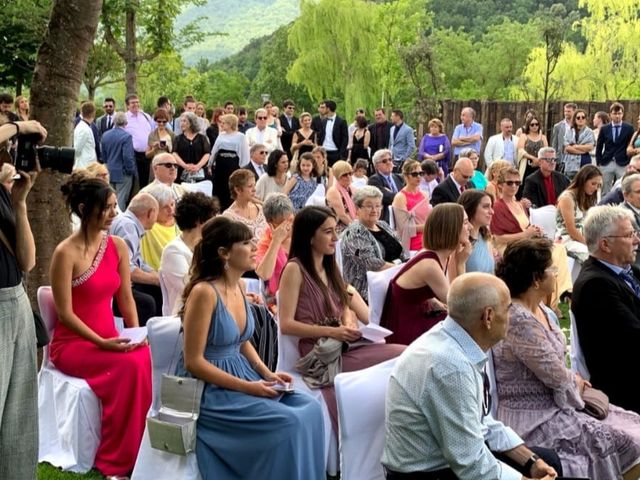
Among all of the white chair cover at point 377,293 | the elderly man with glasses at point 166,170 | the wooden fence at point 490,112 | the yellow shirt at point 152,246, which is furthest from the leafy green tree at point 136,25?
the white chair cover at point 377,293

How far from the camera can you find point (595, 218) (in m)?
5.62

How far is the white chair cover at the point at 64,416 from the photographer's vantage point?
5.42 metres

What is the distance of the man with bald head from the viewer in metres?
3.54

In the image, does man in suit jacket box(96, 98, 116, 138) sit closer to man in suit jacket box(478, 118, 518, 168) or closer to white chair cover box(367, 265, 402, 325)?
man in suit jacket box(478, 118, 518, 168)

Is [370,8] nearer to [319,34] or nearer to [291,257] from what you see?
[319,34]

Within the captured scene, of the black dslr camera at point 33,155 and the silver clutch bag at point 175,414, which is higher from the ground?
the black dslr camera at point 33,155

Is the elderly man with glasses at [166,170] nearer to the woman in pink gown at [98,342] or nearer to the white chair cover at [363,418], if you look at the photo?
the woman in pink gown at [98,342]

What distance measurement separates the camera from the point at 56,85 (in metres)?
6.16

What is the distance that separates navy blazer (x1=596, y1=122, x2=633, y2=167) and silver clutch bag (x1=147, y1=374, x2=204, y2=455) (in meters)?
13.2

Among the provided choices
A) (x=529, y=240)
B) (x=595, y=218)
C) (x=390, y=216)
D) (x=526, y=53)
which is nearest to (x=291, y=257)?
(x=529, y=240)

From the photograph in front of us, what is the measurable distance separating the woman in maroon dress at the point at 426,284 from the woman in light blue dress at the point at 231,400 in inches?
46.1

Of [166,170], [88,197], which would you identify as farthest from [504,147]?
[88,197]

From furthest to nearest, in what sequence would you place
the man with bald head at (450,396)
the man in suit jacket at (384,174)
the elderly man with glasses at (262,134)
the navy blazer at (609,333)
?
the elderly man with glasses at (262,134) < the man in suit jacket at (384,174) < the navy blazer at (609,333) < the man with bald head at (450,396)

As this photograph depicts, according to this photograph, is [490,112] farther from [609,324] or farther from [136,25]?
[609,324]
